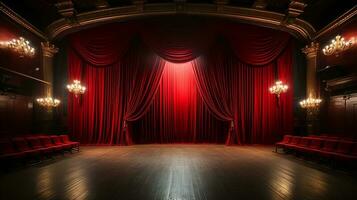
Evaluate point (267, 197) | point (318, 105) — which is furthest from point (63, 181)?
point (318, 105)

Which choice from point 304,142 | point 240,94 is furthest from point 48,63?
point 304,142

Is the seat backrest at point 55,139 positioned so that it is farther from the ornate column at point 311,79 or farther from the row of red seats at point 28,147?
the ornate column at point 311,79

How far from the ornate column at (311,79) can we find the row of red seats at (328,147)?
1858 millimetres

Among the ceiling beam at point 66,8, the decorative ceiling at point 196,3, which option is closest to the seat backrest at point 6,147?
the decorative ceiling at point 196,3

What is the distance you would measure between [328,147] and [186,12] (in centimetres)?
767

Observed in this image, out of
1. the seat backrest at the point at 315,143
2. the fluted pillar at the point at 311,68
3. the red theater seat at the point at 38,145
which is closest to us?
the red theater seat at the point at 38,145

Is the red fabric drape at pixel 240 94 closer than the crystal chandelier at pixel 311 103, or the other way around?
the crystal chandelier at pixel 311 103

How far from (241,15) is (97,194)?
9627 mm

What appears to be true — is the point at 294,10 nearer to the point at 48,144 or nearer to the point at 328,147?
the point at 328,147

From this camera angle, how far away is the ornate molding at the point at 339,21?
26.7 ft

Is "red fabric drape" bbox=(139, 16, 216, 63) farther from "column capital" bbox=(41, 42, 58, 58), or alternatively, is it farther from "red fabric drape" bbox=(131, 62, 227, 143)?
"column capital" bbox=(41, 42, 58, 58)

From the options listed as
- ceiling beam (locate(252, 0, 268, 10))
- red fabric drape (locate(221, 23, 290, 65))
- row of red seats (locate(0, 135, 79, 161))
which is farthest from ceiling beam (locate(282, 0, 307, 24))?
row of red seats (locate(0, 135, 79, 161))

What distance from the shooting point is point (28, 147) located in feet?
23.4

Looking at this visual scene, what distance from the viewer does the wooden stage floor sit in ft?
13.4
